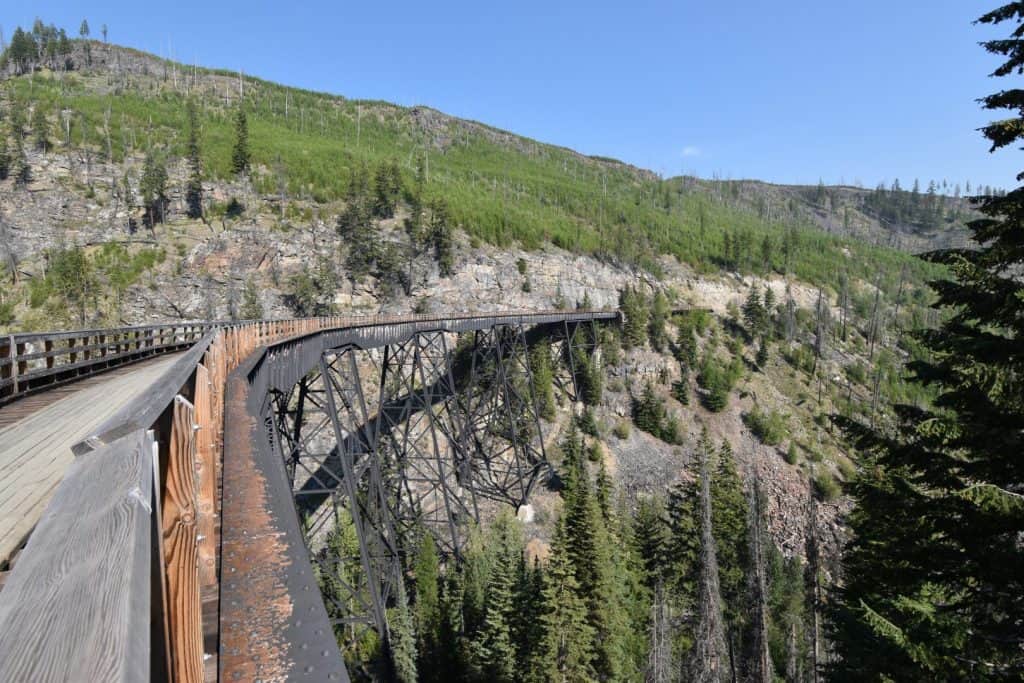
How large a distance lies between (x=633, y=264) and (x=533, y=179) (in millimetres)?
43399

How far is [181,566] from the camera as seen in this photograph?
51.2 inches

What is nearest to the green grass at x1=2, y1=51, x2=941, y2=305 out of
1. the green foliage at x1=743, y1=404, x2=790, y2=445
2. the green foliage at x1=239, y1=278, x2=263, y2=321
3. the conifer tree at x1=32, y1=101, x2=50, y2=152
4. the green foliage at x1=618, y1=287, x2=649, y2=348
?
the conifer tree at x1=32, y1=101, x2=50, y2=152

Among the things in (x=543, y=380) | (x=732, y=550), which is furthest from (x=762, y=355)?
(x=732, y=550)

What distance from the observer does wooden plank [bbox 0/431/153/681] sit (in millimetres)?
597

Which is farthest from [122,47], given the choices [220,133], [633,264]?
[633,264]

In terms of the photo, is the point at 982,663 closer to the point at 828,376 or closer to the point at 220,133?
the point at 828,376

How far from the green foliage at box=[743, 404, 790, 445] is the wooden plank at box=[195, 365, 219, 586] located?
51.2 m

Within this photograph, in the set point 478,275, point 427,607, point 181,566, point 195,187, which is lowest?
point 427,607

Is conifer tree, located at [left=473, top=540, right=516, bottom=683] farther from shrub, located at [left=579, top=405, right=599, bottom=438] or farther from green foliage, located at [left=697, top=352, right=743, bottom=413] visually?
green foliage, located at [left=697, top=352, right=743, bottom=413]

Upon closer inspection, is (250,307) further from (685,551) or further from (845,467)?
(845,467)

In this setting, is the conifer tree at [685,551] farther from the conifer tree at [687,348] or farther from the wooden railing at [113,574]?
the wooden railing at [113,574]

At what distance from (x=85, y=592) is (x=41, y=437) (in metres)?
5.76

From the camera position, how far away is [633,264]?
203 feet

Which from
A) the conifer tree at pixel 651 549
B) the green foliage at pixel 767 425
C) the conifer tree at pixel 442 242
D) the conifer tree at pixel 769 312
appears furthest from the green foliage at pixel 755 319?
the conifer tree at pixel 651 549
